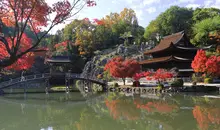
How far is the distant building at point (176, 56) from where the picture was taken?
1308 inches

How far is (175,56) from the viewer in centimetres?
3550

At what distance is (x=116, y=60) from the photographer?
32094 mm

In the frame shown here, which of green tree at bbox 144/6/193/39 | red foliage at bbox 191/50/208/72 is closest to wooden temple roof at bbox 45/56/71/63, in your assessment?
red foliage at bbox 191/50/208/72

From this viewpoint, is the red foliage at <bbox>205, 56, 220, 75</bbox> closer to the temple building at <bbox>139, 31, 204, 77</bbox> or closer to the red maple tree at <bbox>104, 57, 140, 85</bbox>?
the temple building at <bbox>139, 31, 204, 77</bbox>

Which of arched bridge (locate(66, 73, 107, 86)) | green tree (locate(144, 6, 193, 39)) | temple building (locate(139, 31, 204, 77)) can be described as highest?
green tree (locate(144, 6, 193, 39))

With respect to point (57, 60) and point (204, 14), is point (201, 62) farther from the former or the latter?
point (204, 14)

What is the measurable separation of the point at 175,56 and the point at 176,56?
84 cm

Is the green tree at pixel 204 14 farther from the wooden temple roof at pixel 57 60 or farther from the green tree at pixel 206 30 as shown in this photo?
the wooden temple roof at pixel 57 60

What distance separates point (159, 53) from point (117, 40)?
23.4 metres

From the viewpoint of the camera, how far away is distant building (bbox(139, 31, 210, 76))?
109 feet

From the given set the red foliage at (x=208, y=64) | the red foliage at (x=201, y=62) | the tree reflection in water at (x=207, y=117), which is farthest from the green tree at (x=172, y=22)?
the tree reflection in water at (x=207, y=117)

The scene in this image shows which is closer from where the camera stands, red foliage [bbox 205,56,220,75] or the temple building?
red foliage [bbox 205,56,220,75]

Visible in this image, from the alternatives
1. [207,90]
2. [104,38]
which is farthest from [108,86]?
[104,38]

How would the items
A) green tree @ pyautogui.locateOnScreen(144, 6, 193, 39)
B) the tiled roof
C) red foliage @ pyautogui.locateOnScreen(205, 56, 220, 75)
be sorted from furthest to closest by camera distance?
green tree @ pyautogui.locateOnScreen(144, 6, 193, 39) < the tiled roof < red foliage @ pyautogui.locateOnScreen(205, 56, 220, 75)
